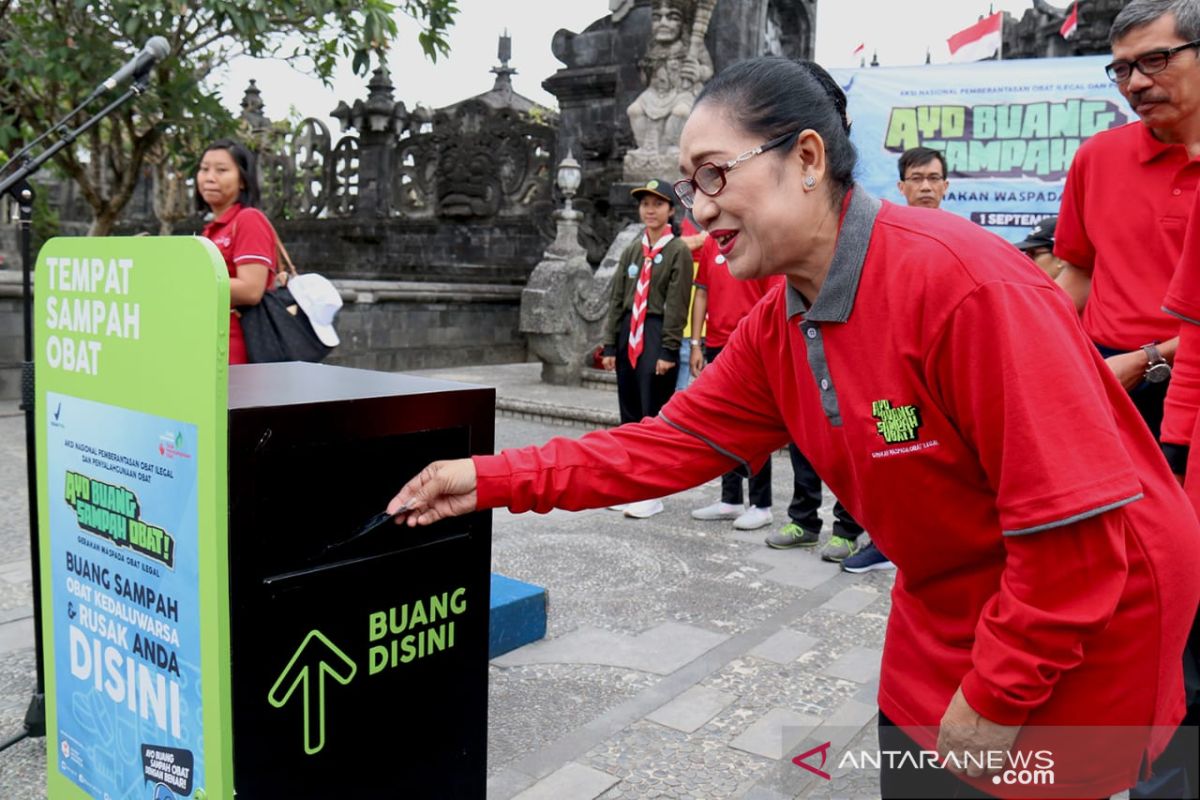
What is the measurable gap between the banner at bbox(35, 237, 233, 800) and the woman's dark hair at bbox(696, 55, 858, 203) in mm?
874

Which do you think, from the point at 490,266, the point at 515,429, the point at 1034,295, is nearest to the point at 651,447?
the point at 1034,295

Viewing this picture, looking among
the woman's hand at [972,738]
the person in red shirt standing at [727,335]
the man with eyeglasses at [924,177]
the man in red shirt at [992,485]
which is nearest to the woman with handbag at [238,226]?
the person in red shirt standing at [727,335]

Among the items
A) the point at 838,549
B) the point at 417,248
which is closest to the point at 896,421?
the point at 838,549

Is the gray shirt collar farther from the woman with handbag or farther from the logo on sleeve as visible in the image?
the woman with handbag

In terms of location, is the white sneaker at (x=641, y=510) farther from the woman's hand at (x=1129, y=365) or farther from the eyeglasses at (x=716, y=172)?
the eyeglasses at (x=716, y=172)

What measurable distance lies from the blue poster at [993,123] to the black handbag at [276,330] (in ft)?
15.2

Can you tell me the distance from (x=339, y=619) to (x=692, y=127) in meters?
1.10

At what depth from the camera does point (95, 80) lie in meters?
8.14

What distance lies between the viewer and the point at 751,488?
19.0ft

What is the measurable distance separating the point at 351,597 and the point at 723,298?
405 cm

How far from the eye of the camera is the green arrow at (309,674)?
1.86m

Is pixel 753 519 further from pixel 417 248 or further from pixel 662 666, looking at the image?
pixel 417 248

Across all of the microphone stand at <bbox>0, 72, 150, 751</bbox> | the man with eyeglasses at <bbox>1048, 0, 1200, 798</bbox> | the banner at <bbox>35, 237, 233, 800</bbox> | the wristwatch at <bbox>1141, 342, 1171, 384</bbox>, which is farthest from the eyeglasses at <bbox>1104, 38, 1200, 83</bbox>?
the microphone stand at <bbox>0, 72, 150, 751</bbox>

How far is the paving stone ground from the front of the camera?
2.85 m
